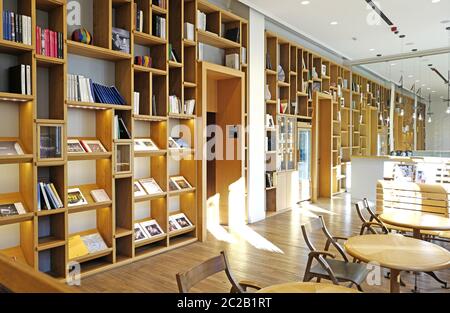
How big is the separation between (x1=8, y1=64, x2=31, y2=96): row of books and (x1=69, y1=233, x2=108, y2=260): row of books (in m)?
1.66

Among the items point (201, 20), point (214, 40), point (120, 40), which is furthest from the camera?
point (214, 40)

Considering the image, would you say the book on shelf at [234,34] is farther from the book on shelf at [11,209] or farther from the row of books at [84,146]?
the book on shelf at [11,209]

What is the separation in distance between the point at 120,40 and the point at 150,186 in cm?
188

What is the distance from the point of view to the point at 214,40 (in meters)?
5.70

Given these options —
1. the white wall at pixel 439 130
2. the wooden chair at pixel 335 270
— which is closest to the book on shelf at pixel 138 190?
the wooden chair at pixel 335 270

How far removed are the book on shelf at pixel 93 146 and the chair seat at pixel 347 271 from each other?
2.64m

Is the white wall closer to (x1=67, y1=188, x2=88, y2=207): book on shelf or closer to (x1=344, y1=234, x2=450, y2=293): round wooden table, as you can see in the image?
(x1=344, y1=234, x2=450, y2=293): round wooden table

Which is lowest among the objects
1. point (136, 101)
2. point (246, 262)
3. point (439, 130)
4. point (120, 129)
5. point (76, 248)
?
point (246, 262)

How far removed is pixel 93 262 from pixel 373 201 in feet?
20.9

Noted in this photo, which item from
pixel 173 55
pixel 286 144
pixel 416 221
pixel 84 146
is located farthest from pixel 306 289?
pixel 286 144

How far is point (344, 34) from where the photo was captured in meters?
8.01

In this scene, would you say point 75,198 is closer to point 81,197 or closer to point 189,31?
point 81,197

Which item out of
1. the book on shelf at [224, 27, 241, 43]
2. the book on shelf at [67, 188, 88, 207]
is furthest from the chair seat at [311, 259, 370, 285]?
the book on shelf at [224, 27, 241, 43]
